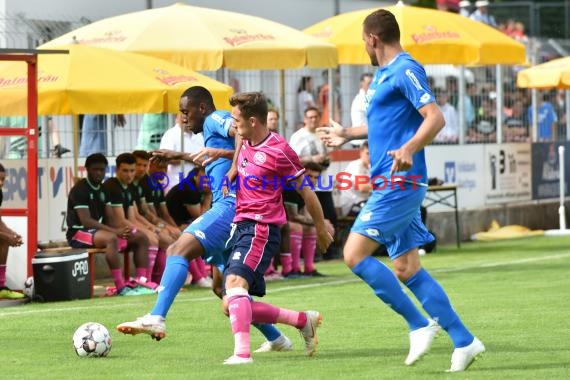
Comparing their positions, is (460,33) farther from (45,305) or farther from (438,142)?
(45,305)

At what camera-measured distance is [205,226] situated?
1100 cm

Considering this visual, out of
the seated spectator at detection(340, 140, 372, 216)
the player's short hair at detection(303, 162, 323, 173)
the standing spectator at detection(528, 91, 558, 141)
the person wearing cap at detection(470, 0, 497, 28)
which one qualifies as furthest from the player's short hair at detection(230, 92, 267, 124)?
the person wearing cap at detection(470, 0, 497, 28)

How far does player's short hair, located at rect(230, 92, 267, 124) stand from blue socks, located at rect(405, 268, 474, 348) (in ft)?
5.34

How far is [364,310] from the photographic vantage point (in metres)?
14.4

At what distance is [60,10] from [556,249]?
8.32 m

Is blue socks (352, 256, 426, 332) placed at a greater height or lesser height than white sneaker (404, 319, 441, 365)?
greater

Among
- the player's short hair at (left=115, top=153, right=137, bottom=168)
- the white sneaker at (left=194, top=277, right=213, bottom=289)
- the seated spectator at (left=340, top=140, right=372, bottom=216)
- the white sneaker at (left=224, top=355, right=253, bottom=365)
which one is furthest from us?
the seated spectator at (left=340, top=140, right=372, bottom=216)

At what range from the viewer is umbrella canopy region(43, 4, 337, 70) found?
19.0 metres

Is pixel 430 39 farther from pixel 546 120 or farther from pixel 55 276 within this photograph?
pixel 55 276

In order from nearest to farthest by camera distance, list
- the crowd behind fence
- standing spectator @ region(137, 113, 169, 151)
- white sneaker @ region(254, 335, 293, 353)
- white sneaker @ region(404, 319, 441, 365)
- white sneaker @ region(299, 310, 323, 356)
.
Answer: white sneaker @ region(404, 319, 441, 365)
white sneaker @ region(299, 310, 323, 356)
white sneaker @ region(254, 335, 293, 353)
the crowd behind fence
standing spectator @ region(137, 113, 169, 151)

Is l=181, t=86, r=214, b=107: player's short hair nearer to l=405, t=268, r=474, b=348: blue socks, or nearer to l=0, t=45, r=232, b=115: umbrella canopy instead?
l=405, t=268, r=474, b=348: blue socks

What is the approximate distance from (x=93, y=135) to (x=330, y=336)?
26.2 ft

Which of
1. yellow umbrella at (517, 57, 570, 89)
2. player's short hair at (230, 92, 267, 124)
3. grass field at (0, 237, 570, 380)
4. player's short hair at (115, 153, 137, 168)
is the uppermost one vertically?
yellow umbrella at (517, 57, 570, 89)

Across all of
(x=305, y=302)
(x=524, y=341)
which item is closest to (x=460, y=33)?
(x=305, y=302)
